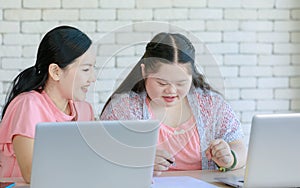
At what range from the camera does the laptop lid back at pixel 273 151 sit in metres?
1.97

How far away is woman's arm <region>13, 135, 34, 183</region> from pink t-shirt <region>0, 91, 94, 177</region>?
0.14 feet

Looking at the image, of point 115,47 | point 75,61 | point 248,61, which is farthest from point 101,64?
point 248,61

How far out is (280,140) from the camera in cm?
200

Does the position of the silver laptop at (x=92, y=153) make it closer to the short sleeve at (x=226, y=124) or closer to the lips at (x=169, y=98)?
the lips at (x=169, y=98)

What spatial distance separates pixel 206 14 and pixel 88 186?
6.04 feet

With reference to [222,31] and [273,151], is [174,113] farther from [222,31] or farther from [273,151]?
[222,31]

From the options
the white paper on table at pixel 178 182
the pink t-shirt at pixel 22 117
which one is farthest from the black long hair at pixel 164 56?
the white paper on table at pixel 178 182

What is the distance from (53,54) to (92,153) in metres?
0.70

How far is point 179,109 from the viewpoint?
2.53 metres

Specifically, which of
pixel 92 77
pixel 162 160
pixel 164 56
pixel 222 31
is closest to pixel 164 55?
pixel 164 56

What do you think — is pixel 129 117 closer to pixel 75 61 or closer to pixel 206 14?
pixel 75 61

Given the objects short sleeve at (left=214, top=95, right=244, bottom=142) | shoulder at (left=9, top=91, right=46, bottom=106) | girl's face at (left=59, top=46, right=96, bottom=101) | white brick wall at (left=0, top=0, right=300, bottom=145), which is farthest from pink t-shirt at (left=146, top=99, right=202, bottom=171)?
white brick wall at (left=0, top=0, right=300, bottom=145)

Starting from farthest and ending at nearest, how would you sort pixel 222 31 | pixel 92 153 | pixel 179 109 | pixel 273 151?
Result: pixel 222 31 < pixel 179 109 < pixel 273 151 < pixel 92 153

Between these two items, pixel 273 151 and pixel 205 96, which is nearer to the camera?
pixel 273 151
